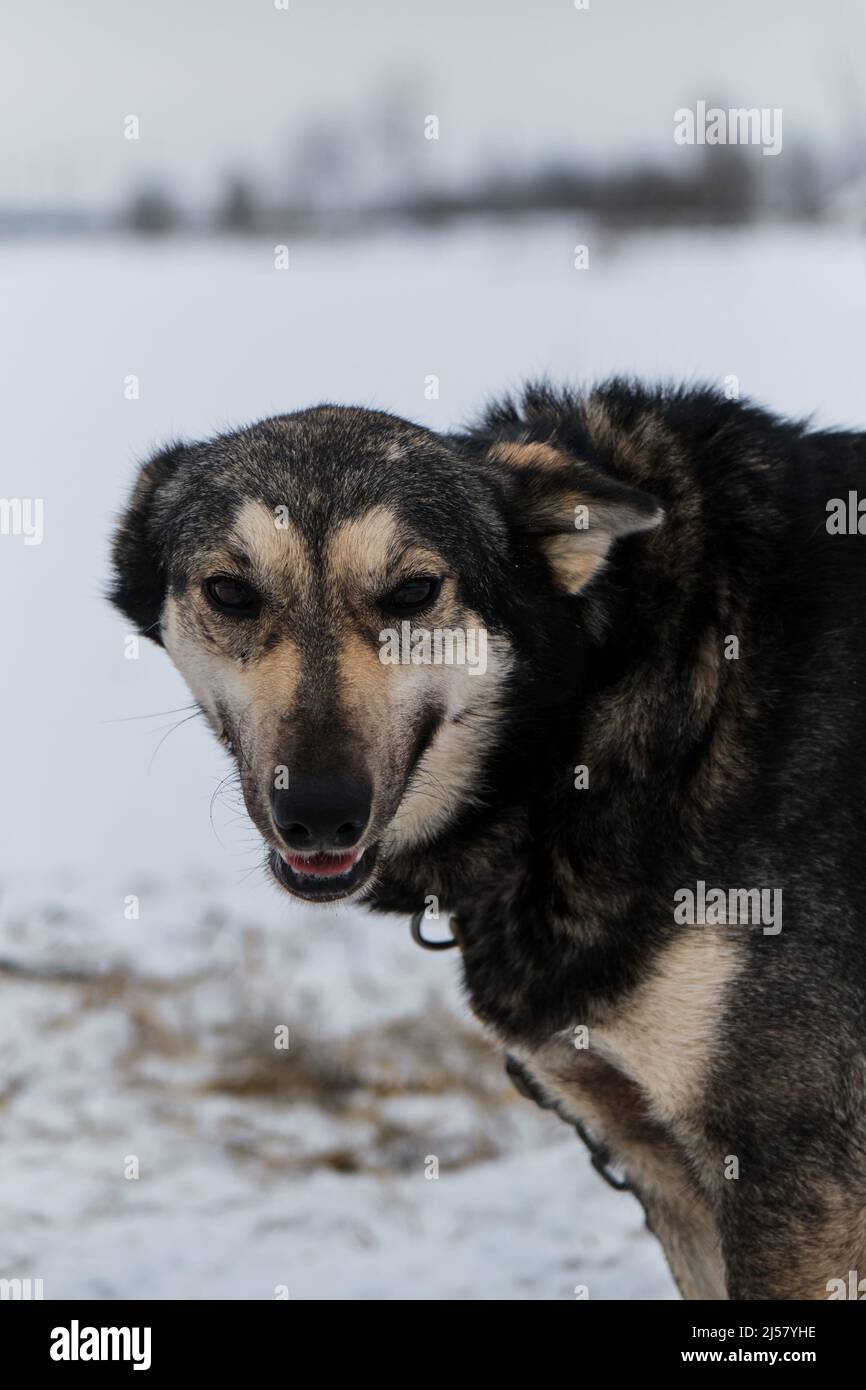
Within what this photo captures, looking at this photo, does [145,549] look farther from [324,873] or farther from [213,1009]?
[213,1009]

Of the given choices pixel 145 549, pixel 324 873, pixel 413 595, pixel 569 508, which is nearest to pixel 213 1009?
pixel 145 549

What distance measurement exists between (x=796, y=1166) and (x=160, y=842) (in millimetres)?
3930

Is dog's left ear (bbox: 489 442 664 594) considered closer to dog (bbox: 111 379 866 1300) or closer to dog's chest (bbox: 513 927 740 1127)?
dog (bbox: 111 379 866 1300)

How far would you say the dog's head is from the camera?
8.27ft

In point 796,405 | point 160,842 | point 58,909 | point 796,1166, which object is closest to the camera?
point 796,1166

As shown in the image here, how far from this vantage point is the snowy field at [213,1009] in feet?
13.8

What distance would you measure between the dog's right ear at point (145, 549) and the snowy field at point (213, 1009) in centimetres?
30

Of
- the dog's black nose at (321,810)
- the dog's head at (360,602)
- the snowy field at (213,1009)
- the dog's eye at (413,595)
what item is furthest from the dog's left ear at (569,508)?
the dog's black nose at (321,810)

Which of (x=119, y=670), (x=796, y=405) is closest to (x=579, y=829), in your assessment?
(x=119, y=670)
